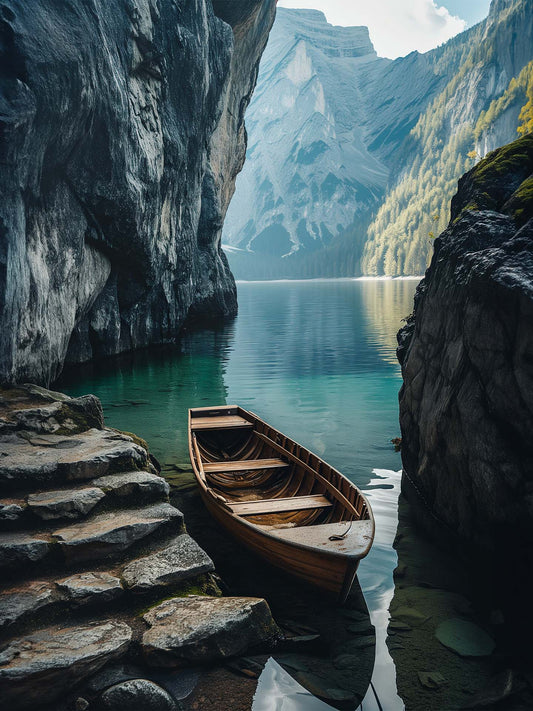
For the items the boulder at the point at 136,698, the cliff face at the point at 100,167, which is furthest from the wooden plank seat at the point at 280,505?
the cliff face at the point at 100,167

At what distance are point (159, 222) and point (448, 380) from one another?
935 inches

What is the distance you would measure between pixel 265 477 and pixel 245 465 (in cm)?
54

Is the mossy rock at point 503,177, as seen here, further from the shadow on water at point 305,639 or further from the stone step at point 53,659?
the stone step at point 53,659

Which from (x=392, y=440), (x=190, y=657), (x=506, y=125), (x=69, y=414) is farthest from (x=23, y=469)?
(x=506, y=125)

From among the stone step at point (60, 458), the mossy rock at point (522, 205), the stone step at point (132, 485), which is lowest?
the stone step at point (132, 485)

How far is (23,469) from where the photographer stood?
7.69m

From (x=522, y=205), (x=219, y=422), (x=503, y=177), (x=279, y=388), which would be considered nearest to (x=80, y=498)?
(x=219, y=422)

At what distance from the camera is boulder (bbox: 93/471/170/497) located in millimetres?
7746

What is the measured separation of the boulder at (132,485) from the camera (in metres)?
7.75

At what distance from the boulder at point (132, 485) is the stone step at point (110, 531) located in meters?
0.33

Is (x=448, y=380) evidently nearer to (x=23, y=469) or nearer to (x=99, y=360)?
(x=23, y=469)

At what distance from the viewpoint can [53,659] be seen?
4.90 meters

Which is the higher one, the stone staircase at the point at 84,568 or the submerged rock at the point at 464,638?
the stone staircase at the point at 84,568

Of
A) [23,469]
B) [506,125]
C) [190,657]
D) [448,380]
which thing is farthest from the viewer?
[506,125]
